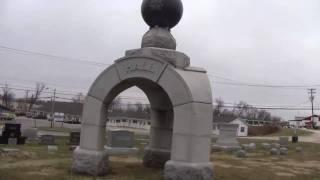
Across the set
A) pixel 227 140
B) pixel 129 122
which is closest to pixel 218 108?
pixel 129 122

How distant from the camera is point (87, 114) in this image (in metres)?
11.5

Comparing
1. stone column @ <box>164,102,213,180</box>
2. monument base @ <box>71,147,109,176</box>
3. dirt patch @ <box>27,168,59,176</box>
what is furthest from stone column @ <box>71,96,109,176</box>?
stone column @ <box>164,102,213,180</box>

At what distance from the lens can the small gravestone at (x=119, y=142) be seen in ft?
70.1

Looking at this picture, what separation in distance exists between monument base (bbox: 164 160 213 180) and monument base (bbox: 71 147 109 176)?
1.85 meters

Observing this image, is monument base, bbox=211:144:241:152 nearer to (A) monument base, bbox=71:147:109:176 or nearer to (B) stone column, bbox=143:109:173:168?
(B) stone column, bbox=143:109:173:168

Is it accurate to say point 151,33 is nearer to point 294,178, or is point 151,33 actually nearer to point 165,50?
point 165,50

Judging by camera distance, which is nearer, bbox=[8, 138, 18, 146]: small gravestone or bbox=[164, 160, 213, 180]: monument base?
bbox=[164, 160, 213, 180]: monument base

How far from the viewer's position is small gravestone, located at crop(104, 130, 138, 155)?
70.1 feet

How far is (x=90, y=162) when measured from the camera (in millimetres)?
11070

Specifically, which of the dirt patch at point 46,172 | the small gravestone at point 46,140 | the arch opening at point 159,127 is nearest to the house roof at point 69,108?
the small gravestone at point 46,140

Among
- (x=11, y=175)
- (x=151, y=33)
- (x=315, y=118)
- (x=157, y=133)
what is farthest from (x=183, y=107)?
(x=315, y=118)

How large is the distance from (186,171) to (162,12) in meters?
4.15

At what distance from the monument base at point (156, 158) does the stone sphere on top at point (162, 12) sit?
3.79 meters

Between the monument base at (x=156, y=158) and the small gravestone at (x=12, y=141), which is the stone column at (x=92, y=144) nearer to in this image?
the monument base at (x=156, y=158)
